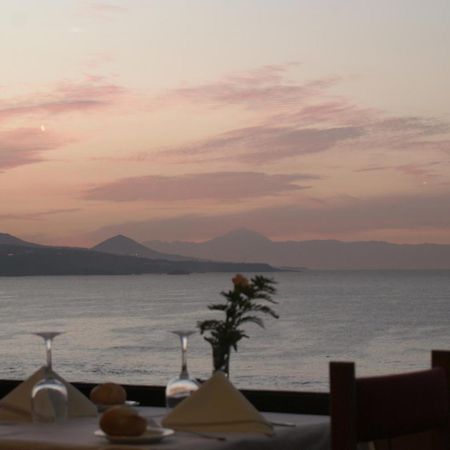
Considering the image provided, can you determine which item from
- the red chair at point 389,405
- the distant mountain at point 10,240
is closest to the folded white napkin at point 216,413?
the red chair at point 389,405

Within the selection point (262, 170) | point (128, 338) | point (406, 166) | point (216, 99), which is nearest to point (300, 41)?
point (262, 170)

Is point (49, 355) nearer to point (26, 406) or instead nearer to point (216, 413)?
point (26, 406)

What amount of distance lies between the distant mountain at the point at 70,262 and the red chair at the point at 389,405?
8487 centimetres

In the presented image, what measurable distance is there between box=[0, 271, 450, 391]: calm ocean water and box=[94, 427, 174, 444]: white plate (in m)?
33.3

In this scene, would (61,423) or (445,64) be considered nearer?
(61,423)

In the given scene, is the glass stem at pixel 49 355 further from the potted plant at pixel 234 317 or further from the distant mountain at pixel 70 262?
the distant mountain at pixel 70 262

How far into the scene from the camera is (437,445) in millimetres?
2633

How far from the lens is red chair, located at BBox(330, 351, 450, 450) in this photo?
2.24 meters

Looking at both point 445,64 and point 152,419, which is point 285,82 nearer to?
point 445,64

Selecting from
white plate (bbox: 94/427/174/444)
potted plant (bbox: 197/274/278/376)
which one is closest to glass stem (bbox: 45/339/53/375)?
white plate (bbox: 94/427/174/444)

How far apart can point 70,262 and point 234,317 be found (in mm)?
99472

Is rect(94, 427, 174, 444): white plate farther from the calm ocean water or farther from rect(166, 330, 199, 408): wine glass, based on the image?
the calm ocean water

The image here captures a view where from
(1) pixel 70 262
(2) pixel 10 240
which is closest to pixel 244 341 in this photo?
(2) pixel 10 240

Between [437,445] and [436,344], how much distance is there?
1888 inches
